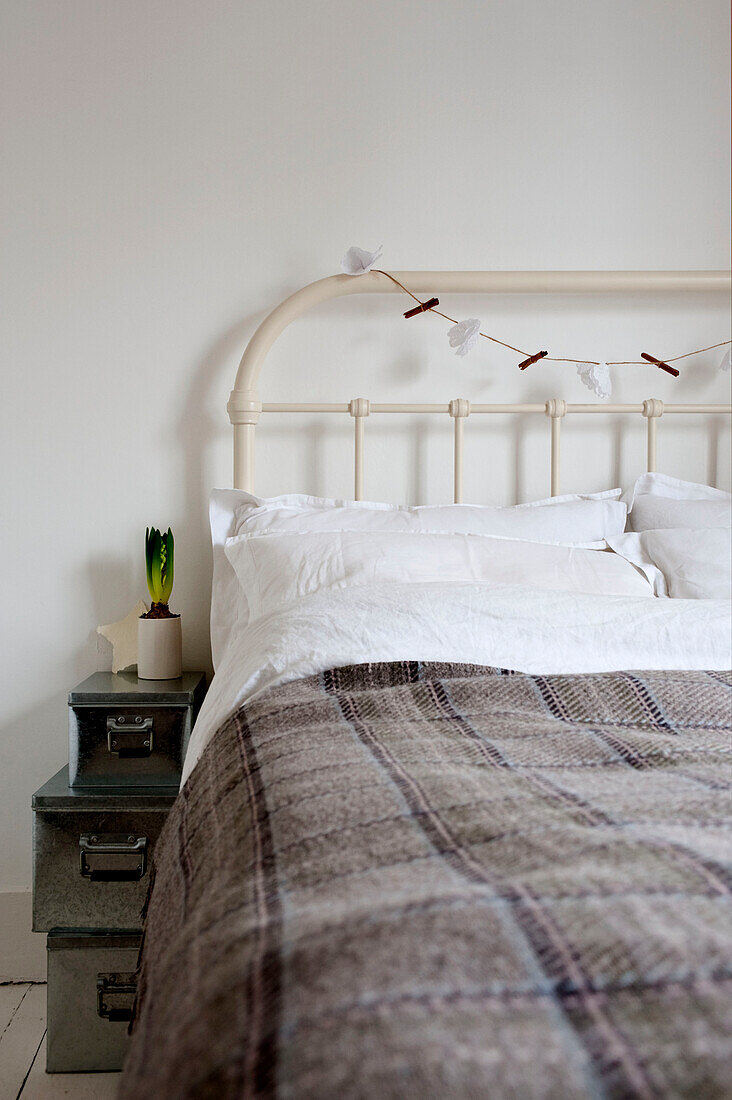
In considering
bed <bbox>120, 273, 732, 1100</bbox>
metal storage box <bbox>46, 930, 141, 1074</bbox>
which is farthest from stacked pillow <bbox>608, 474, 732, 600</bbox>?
metal storage box <bbox>46, 930, 141, 1074</bbox>

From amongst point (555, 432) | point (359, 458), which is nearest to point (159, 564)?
Result: point (359, 458)

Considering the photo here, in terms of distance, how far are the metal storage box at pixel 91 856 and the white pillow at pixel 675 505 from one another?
1.21 metres

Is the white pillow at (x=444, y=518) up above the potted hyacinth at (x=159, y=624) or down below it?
above

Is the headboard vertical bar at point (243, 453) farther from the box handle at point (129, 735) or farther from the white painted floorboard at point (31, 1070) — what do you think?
the white painted floorboard at point (31, 1070)

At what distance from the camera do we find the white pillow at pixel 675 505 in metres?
1.86

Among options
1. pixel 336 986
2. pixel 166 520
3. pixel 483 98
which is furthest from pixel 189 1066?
pixel 483 98

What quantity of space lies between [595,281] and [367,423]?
63cm

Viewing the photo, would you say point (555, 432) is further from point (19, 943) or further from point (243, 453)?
point (19, 943)

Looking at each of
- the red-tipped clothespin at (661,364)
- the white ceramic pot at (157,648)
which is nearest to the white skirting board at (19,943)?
the white ceramic pot at (157,648)

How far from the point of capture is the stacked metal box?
4.89ft

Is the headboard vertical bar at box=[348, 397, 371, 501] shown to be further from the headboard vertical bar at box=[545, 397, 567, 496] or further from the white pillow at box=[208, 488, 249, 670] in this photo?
the headboard vertical bar at box=[545, 397, 567, 496]

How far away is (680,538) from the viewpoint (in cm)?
177

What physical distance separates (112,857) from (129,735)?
0.23 meters

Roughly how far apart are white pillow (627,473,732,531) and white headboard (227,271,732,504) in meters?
0.07
